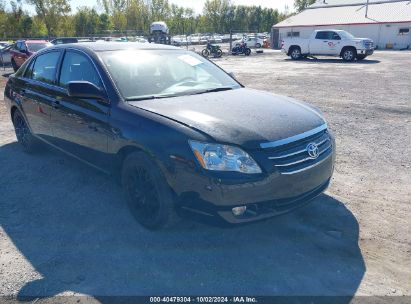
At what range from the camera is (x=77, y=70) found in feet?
13.8

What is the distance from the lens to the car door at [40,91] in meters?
4.61

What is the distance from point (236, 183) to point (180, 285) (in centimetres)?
89

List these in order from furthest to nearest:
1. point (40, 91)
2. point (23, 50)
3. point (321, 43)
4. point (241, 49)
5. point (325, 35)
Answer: point (241, 49) < point (321, 43) < point (325, 35) < point (23, 50) < point (40, 91)

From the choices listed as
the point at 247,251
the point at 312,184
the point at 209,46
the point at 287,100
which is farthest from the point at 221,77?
the point at 209,46

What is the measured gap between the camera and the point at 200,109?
3406 millimetres

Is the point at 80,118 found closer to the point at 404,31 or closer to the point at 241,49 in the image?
the point at 241,49

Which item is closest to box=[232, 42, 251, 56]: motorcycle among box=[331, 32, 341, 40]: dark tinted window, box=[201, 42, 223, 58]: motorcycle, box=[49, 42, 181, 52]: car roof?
box=[201, 42, 223, 58]: motorcycle

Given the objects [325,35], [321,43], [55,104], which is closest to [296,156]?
[55,104]

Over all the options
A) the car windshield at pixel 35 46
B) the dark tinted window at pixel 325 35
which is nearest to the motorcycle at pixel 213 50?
the dark tinted window at pixel 325 35

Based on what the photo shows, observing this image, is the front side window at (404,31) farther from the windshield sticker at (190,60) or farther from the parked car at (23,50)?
the windshield sticker at (190,60)

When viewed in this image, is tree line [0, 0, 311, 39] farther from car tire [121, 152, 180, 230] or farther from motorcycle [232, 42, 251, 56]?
car tire [121, 152, 180, 230]

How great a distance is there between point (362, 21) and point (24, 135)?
4219cm

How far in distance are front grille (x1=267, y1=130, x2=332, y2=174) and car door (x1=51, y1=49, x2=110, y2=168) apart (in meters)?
1.67

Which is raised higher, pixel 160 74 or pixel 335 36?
pixel 160 74
